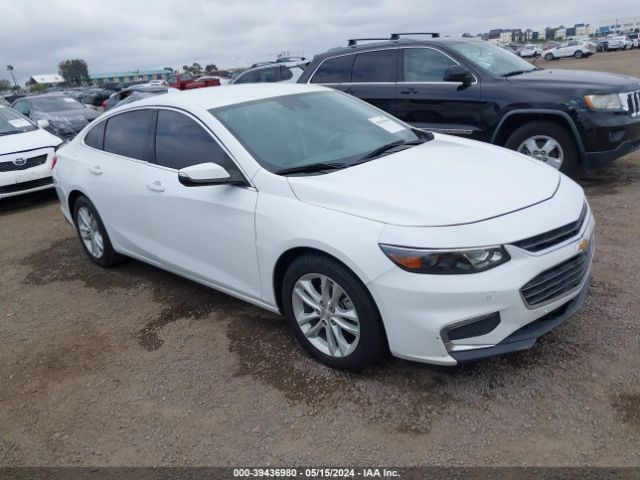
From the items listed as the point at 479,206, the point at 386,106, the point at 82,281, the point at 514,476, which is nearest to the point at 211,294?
the point at 82,281

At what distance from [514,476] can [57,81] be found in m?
114

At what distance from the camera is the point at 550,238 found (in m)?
2.73

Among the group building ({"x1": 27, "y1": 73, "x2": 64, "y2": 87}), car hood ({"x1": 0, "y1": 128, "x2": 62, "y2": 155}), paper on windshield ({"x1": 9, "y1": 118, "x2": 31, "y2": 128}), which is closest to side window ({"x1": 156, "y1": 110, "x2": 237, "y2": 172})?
car hood ({"x1": 0, "y1": 128, "x2": 62, "y2": 155})

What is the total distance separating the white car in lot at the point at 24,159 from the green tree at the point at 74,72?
101 metres

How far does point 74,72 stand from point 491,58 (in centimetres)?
10848

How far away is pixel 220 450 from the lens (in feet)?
8.75

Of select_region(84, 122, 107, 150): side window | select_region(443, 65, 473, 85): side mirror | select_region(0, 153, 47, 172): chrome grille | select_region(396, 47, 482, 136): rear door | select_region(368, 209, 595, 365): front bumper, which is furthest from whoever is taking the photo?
select_region(0, 153, 47, 172): chrome grille

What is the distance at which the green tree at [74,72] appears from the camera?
99.4 m

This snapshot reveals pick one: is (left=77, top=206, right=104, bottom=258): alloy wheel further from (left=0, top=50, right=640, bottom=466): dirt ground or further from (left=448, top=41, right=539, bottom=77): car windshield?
(left=448, top=41, right=539, bottom=77): car windshield

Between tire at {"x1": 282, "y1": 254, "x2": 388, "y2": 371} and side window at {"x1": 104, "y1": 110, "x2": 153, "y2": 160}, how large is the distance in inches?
72.7

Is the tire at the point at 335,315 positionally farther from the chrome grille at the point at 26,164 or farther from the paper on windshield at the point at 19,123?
the paper on windshield at the point at 19,123

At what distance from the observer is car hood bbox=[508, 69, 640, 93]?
5789mm

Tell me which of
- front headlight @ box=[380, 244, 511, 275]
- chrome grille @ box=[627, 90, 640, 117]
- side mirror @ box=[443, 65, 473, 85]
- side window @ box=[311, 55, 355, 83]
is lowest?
front headlight @ box=[380, 244, 511, 275]

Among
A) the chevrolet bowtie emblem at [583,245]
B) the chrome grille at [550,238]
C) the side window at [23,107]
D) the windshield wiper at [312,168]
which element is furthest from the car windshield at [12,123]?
the chevrolet bowtie emblem at [583,245]
